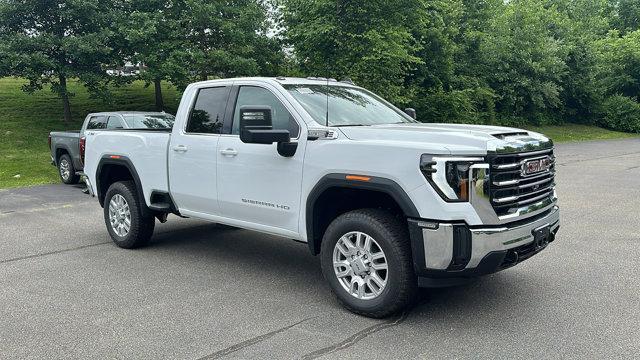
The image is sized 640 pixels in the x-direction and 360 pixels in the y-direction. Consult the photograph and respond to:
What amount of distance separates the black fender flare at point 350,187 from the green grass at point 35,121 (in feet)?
36.5

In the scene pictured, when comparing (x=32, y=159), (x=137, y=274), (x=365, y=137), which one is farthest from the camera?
(x=32, y=159)

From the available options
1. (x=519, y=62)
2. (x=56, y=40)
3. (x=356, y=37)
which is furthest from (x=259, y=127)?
(x=519, y=62)

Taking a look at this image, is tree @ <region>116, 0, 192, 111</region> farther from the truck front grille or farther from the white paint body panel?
the truck front grille

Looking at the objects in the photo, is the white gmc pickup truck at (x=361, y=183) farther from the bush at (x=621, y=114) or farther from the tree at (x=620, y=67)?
the tree at (x=620, y=67)

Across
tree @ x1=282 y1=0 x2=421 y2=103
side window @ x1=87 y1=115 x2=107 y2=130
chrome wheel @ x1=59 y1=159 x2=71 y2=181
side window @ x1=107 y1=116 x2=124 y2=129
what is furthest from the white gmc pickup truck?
tree @ x1=282 y1=0 x2=421 y2=103

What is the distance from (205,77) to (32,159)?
271 inches

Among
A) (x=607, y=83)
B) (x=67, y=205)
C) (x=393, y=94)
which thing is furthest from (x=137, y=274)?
(x=607, y=83)

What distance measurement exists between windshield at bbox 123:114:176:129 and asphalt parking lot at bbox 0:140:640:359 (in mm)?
5276

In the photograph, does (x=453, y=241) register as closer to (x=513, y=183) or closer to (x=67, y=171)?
(x=513, y=183)

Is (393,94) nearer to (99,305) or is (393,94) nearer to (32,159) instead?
(32,159)

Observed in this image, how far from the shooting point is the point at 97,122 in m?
Result: 13.2

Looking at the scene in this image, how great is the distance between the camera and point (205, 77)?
21078 mm

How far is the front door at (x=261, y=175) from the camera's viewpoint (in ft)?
A: 16.4

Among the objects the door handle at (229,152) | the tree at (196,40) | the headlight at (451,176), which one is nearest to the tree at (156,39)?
the tree at (196,40)
